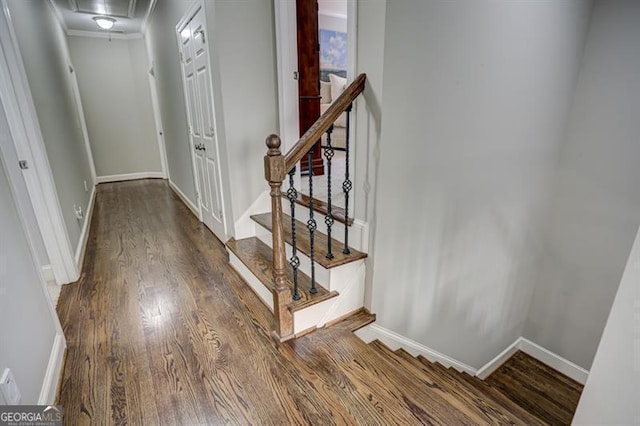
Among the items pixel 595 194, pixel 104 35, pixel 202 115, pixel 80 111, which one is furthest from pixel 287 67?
pixel 104 35

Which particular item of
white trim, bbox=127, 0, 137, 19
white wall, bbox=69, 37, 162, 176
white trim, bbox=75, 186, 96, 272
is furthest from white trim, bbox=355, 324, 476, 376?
white wall, bbox=69, 37, 162, 176

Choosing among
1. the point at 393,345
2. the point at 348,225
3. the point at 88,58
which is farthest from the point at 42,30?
the point at 393,345

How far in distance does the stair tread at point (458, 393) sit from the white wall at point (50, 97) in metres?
2.71

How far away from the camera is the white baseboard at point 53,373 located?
1277 mm

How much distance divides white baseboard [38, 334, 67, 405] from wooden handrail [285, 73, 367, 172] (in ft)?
4.60

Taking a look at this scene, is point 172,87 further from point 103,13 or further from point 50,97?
point 103,13

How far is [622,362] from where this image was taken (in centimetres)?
83

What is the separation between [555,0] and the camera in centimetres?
201

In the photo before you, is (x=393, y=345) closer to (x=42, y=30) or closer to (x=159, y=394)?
(x=159, y=394)

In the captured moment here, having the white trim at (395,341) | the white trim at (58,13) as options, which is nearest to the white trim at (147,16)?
the white trim at (58,13)

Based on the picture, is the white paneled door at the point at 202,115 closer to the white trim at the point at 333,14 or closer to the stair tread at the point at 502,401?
the stair tread at the point at 502,401

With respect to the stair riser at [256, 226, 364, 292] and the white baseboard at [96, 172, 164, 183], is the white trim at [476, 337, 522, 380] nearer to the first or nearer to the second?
the stair riser at [256, 226, 364, 292]

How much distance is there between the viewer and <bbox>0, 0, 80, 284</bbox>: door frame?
1.91 metres

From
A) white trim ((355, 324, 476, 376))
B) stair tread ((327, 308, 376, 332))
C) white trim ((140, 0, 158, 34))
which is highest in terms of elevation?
white trim ((140, 0, 158, 34))
